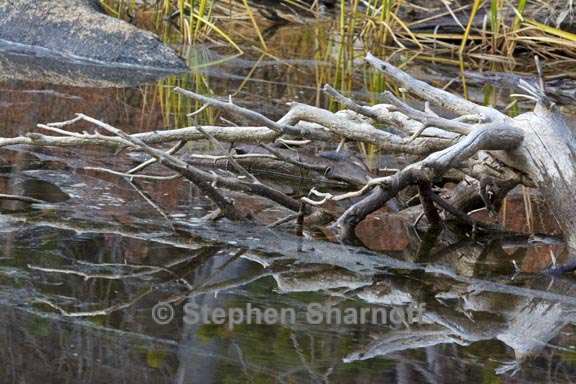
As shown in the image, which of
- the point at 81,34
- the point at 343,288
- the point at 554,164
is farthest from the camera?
the point at 81,34

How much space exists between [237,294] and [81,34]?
5.92 m

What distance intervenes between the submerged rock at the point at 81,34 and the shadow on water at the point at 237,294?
3.51 meters

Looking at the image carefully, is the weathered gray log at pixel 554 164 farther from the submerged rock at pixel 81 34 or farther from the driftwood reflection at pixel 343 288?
the submerged rock at pixel 81 34

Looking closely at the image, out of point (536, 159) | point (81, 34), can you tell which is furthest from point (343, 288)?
point (81, 34)

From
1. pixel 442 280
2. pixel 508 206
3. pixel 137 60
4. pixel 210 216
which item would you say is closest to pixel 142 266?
pixel 210 216

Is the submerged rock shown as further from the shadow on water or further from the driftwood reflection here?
the driftwood reflection

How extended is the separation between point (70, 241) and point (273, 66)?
5515 mm

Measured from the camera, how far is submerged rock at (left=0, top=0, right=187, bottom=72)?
893 centimetres

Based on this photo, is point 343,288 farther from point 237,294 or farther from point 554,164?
point 554,164

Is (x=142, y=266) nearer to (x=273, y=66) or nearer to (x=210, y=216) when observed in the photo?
(x=210, y=216)

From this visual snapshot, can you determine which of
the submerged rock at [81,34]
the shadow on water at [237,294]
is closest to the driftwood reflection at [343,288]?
the shadow on water at [237,294]

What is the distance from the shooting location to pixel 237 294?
360cm

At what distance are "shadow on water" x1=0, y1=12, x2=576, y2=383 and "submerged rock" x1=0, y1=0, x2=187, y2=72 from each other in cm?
351

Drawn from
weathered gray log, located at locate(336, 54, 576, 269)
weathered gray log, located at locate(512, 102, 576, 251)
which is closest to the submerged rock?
weathered gray log, located at locate(336, 54, 576, 269)
